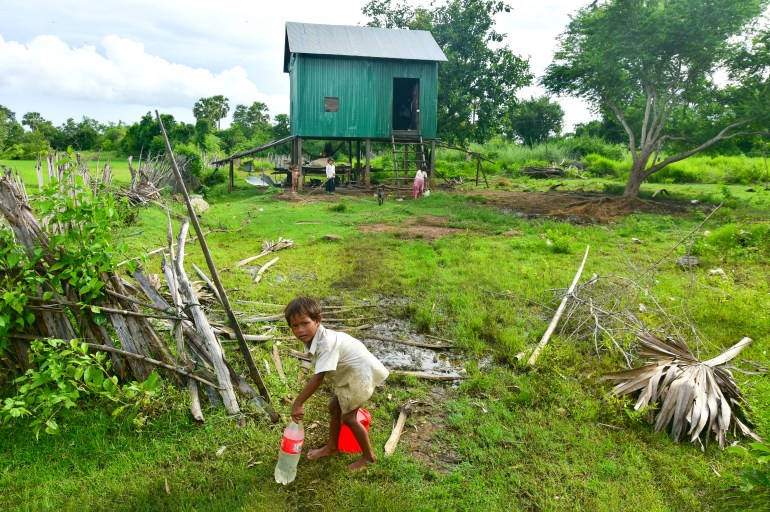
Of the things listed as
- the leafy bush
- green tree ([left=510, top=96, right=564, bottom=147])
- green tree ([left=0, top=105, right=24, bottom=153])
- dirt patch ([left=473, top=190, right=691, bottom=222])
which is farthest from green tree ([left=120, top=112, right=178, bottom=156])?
the leafy bush

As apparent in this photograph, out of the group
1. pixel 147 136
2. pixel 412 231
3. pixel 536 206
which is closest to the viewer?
pixel 412 231

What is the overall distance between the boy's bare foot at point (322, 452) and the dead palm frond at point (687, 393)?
2326 millimetres

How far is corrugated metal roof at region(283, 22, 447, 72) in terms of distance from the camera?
20.0 meters

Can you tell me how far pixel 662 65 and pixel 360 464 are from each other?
17884mm

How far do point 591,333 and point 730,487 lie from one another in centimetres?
230

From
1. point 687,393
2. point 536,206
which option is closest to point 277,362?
point 687,393

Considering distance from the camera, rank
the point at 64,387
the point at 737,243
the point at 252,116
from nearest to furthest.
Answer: the point at 64,387 < the point at 737,243 < the point at 252,116

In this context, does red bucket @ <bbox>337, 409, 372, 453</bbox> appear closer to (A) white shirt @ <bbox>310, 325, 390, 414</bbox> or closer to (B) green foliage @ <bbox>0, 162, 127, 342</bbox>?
(A) white shirt @ <bbox>310, 325, 390, 414</bbox>

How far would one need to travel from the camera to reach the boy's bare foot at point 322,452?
371 cm

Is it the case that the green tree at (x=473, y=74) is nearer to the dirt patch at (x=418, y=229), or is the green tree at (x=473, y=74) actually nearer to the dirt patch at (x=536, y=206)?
the dirt patch at (x=536, y=206)

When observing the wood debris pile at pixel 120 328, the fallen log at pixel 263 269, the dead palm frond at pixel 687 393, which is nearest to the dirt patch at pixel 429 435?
the wood debris pile at pixel 120 328

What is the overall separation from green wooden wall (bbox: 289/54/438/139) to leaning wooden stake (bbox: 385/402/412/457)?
1727 centimetres

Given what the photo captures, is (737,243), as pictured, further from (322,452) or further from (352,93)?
(352,93)

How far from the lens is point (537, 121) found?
130 feet
